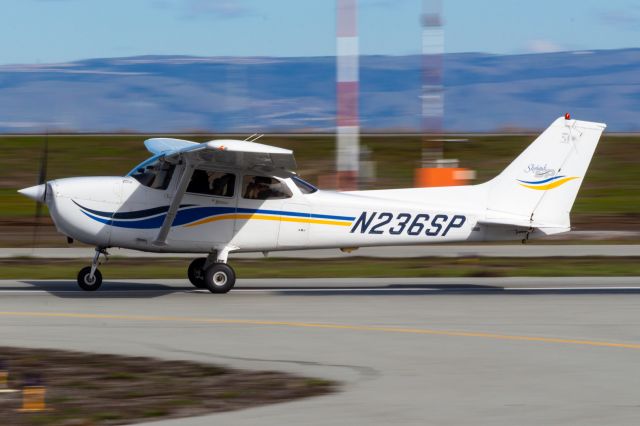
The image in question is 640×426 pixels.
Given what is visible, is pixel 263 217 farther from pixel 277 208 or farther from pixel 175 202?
pixel 175 202

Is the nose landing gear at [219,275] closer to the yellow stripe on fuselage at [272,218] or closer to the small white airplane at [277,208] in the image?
the small white airplane at [277,208]

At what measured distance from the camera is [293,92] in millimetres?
102000

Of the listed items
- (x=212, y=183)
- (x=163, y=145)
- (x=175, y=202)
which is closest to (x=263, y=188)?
(x=212, y=183)

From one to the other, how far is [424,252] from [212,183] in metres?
8.22

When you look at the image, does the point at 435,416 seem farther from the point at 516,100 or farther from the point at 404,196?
the point at 516,100

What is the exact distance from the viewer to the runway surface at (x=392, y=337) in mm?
7719

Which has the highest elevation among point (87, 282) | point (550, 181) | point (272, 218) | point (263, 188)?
point (550, 181)

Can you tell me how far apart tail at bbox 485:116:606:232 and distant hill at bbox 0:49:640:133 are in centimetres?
2888

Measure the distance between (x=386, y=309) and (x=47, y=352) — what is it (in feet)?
15.2

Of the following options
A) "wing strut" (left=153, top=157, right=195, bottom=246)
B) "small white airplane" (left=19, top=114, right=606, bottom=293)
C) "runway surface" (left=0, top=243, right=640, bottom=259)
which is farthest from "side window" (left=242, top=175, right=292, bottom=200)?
"runway surface" (left=0, top=243, right=640, bottom=259)

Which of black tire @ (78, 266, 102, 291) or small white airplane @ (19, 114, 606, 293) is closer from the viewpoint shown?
small white airplane @ (19, 114, 606, 293)

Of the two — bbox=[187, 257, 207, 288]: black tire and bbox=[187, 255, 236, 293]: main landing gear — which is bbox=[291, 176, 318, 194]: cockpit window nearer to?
bbox=[187, 255, 236, 293]: main landing gear

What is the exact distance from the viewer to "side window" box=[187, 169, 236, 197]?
14.5 m

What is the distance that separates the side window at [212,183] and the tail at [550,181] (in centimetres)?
372
